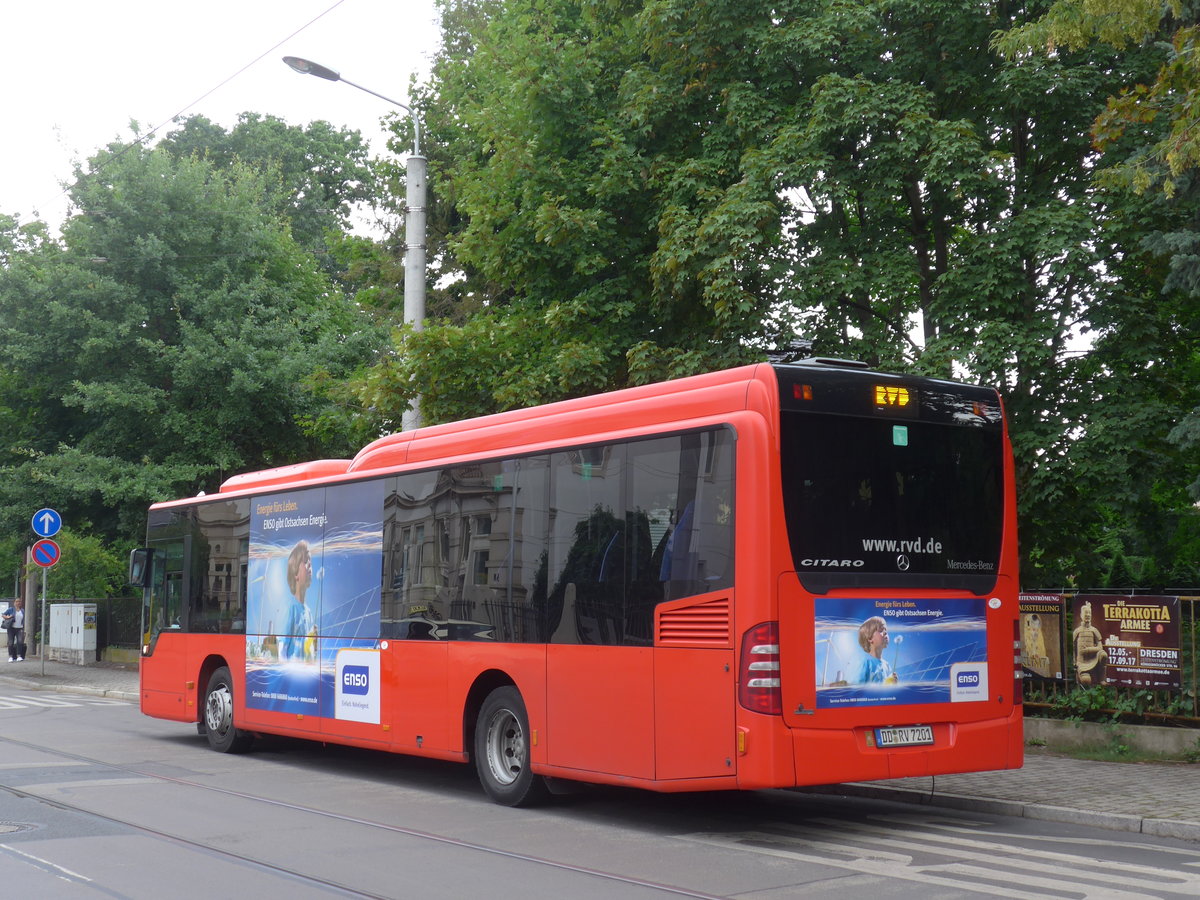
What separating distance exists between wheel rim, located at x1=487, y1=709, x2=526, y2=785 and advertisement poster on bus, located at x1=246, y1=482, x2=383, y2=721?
6.68ft

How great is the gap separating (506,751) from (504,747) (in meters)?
0.04

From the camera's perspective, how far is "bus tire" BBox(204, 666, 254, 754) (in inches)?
612

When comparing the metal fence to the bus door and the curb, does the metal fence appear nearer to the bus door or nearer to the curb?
the curb

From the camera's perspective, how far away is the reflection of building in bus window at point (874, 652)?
9105 mm

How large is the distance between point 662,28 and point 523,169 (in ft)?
9.34

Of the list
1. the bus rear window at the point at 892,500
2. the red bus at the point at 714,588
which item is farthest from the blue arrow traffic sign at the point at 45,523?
the bus rear window at the point at 892,500

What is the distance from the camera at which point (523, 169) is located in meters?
18.9

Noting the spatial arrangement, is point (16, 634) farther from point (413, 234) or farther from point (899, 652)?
point (899, 652)

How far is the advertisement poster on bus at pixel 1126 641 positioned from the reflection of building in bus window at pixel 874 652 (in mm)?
5293

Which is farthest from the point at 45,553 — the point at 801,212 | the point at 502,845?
the point at 502,845

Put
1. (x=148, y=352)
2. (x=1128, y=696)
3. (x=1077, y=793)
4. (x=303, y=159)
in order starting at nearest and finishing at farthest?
(x=1077, y=793)
(x=1128, y=696)
(x=148, y=352)
(x=303, y=159)

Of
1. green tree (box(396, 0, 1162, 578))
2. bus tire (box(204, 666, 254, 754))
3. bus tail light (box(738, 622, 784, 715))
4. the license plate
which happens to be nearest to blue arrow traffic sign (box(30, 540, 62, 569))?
green tree (box(396, 0, 1162, 578))

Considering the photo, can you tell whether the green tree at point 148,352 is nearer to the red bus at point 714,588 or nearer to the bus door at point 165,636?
the bus door at point 165,636

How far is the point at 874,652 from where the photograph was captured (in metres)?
9.19
